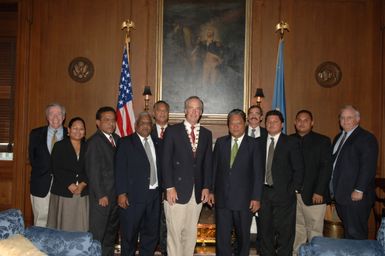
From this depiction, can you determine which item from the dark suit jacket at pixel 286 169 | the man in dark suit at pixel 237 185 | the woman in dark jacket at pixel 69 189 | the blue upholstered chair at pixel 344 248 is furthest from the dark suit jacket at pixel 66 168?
the blue upholstered chair at pixel 344 248

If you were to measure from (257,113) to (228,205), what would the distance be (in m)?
1.31

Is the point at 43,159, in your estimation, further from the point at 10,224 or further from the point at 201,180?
the point at 201,180

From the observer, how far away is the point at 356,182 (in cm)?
396

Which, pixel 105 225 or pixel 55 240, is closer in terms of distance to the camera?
pixel 55 240

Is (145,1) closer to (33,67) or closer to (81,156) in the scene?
(33,67)

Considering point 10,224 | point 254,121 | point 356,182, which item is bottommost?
point 10,224

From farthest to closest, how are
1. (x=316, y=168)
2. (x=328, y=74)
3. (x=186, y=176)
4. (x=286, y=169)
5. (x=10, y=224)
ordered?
(x=328, y=74), (x=316, y=168), (x=286, y=169), (x=186, y=176), (x=10, y=224)

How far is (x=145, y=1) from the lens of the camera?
19.6 ft

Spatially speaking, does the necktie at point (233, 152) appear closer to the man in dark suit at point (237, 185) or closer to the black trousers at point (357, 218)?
the man in dark suit at point (237, 185)

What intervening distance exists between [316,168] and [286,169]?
1.51 ft

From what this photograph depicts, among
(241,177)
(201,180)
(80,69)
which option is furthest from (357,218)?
(80,69)

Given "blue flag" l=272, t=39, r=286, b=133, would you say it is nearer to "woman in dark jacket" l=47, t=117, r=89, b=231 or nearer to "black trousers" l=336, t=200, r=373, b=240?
"black trousers" l=336, t=200, r=373, b=240

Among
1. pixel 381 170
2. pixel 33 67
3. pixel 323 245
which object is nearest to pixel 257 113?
pixel 323 245

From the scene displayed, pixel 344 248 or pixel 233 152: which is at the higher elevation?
pixel 233 152
